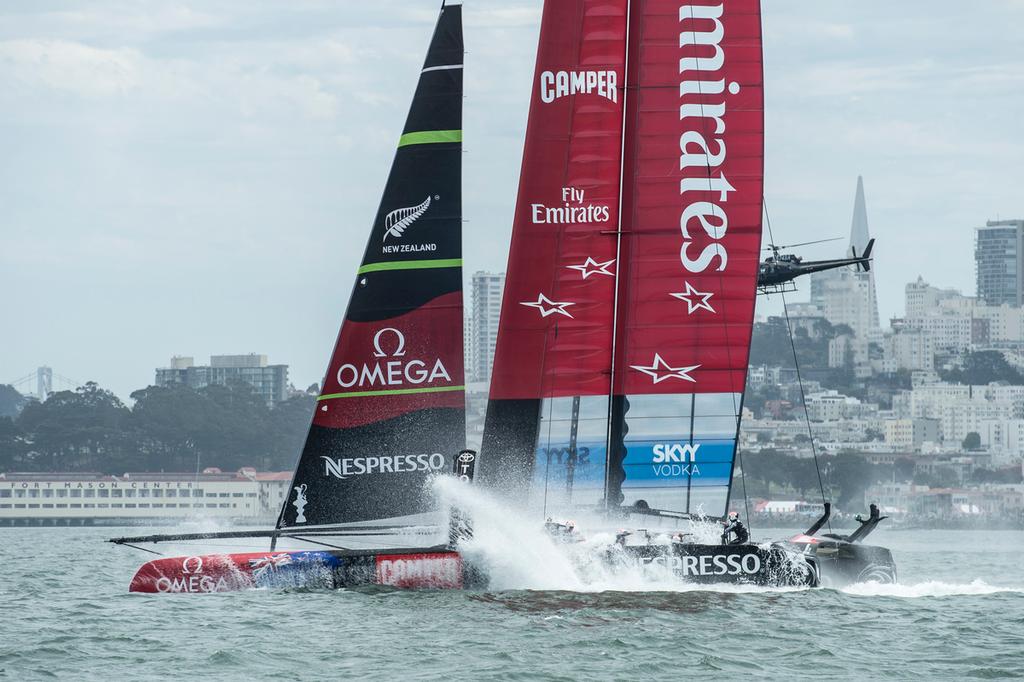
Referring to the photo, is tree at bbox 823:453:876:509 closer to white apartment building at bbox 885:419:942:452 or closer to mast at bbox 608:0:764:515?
white apartment building at bbox 885:419:942:452

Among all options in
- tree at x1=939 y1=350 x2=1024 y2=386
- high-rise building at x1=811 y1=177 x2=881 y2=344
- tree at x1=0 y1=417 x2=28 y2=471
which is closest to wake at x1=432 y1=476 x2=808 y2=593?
tree at x1=0 y1=417 x2=28 y2=471

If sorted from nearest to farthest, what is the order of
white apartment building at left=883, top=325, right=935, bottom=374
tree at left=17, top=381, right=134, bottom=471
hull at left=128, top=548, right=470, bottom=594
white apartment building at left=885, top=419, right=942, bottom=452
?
hull at left=128, top=548, right=470, bottom=594 → tree at left=17, top=381, right=134, bottom=471 → white apartment building at left=885, top=419, right=942, bottom=452 → white apartment building at left=883, top=325, right=935, bottom=374

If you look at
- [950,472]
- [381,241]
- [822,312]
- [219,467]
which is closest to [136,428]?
[219,467]

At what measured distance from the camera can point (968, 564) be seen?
2950 cm

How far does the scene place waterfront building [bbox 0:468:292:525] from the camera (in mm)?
76375

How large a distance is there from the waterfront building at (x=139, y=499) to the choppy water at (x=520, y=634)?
58.8 metres

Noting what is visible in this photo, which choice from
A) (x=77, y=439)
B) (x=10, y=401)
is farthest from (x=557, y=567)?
(x=10, y=401)

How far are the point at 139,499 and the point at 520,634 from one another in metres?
67.3

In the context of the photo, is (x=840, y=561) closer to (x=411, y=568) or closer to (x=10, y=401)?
(x=411, y=568)

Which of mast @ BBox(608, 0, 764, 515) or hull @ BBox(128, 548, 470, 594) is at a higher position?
mast @ BBox(608, 0, 764, 515)

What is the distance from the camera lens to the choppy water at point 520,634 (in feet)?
42.3

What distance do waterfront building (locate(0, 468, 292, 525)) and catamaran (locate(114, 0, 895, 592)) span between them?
58.1 m

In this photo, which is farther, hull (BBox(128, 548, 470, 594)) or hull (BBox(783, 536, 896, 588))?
hull (BBox(783, 536, 896, 588))

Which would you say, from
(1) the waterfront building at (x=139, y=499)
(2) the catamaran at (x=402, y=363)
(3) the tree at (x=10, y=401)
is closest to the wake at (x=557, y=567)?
(2) the catamaran at (x=402, y=363)
